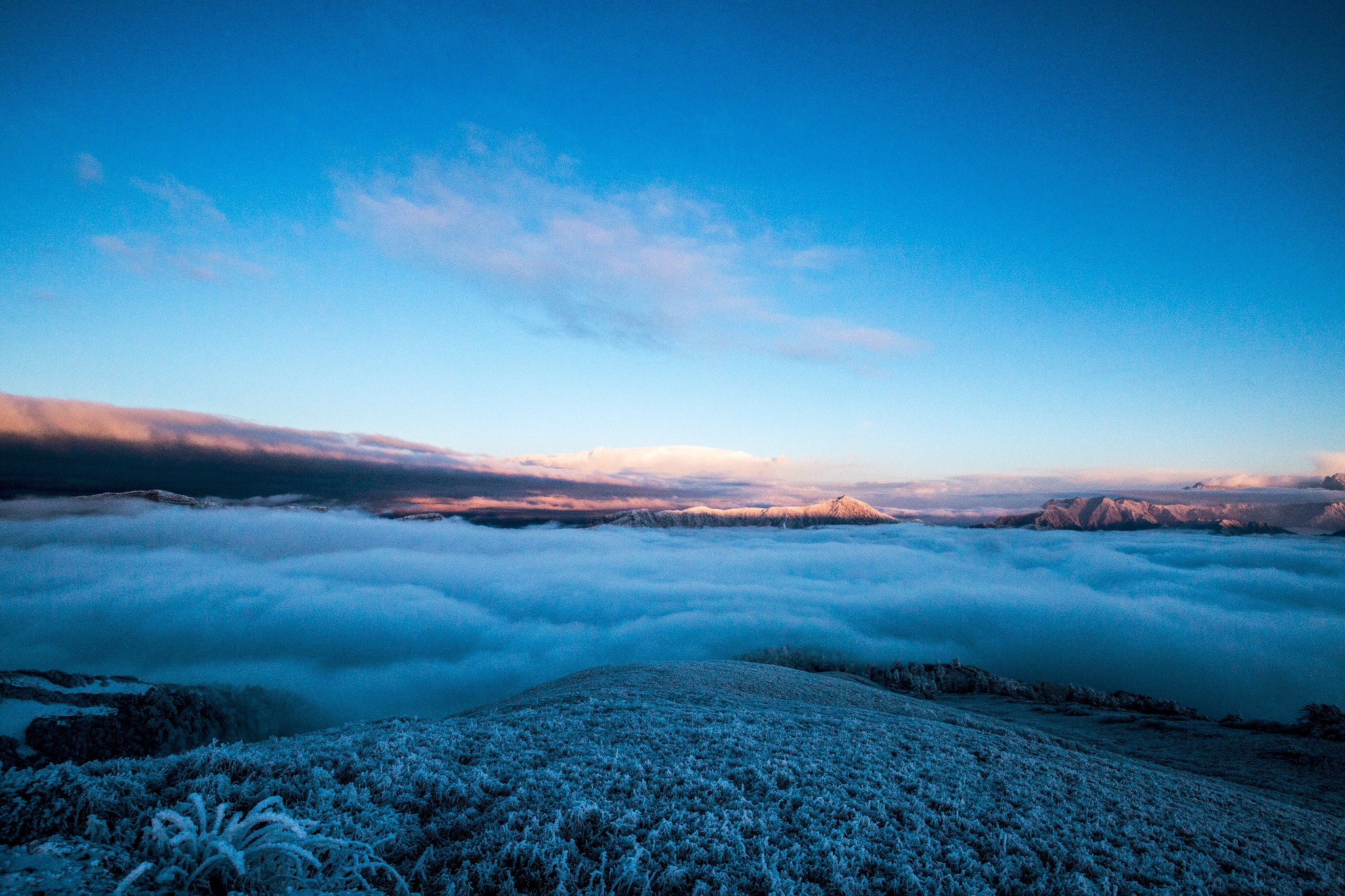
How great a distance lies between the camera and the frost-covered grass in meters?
5.23

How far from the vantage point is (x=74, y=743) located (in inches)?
2355

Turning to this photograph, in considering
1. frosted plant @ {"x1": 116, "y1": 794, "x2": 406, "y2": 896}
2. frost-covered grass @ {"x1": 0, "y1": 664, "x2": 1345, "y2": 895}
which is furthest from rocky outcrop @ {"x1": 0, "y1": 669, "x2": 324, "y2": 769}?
frosted plant @ {"x1": 116, "y1": 794, "x2": 406, "y2": 896}

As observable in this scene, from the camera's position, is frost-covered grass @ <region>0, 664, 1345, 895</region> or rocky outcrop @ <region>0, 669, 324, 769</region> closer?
frost-covered grass @ <region>0, 664, 1345, 895</region>

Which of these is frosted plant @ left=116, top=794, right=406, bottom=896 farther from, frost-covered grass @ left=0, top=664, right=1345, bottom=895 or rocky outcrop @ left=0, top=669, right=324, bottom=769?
rocky outcrop @ left=0, top=669, right=324, bottom=769

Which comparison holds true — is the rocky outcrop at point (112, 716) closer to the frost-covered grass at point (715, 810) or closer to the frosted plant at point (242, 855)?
the frost-covered grass at point (715, 810)

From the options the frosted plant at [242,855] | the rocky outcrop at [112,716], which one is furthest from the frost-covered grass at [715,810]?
the rocky outcrop at [112,716]

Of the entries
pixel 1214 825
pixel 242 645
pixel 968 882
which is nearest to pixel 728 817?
pixel 968 882

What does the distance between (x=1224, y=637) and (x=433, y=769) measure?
16398 centimetres

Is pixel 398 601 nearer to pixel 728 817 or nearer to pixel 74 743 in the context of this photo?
pixel 74 743

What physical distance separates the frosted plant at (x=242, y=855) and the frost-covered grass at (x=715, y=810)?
284mm

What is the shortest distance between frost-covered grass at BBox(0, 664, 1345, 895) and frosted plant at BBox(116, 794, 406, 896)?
0.93ft

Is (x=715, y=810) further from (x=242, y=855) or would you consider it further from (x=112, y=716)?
(x=112, y=716)

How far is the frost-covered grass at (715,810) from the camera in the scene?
523 centimetres

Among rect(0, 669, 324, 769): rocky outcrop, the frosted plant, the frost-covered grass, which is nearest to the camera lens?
the frosted plant
